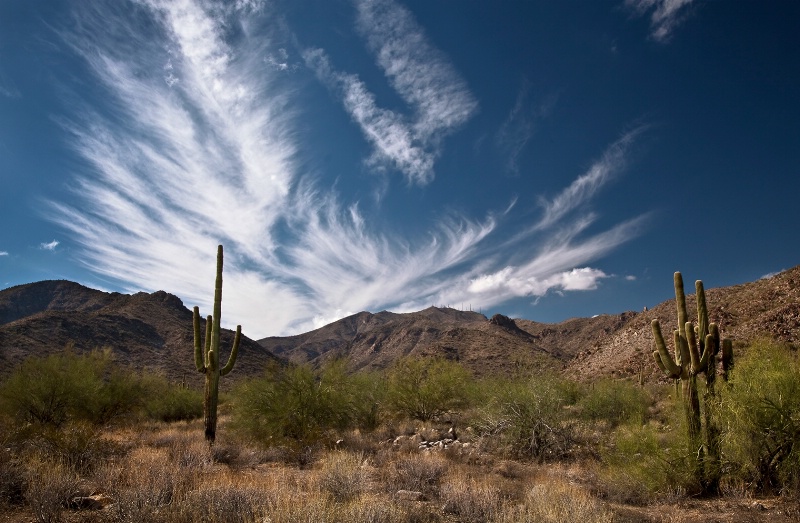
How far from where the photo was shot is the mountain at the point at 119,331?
4184 centimetres

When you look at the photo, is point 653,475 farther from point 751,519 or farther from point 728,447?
point 751,519

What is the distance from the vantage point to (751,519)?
6582 mm

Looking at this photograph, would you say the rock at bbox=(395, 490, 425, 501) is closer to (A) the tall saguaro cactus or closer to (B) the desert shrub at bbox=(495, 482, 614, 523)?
(B) the desert shrub at bbox=(495, 482, 614, 523)

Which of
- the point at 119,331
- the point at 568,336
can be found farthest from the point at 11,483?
the point at 568,336

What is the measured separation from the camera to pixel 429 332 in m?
93.7

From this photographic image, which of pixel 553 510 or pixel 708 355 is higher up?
pixel 708 355

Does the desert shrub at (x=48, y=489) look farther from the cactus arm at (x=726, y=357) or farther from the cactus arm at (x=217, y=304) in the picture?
the cactus arm at (x=726, y=357)

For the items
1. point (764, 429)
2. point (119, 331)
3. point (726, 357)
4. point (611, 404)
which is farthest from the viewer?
point (119, 331)

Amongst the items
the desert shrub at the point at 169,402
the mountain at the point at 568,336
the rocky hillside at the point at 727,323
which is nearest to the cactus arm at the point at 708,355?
the mountain at the point at 568,336

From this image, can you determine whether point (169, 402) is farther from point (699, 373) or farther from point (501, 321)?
point (501, 321)

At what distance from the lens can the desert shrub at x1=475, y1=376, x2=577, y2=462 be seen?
13.0m

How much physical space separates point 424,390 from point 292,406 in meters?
8.35

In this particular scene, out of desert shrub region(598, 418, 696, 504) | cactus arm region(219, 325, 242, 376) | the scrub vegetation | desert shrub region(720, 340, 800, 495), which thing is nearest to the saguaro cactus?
cactus arm region(219, 325, 242, 376)

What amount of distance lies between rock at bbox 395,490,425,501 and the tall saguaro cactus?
5.23 metres
